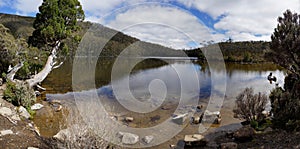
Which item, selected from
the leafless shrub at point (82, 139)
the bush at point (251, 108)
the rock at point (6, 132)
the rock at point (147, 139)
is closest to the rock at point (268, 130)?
the bush at point (251, 108)

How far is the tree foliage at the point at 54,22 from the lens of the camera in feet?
49.6

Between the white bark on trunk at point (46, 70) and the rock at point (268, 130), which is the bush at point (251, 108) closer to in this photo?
the rock at point (268, 130)

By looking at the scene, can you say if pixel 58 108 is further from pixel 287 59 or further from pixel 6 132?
pixel 287 59

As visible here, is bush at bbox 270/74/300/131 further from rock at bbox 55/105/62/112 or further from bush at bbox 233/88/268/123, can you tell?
rock at bbox 55/105/62/112

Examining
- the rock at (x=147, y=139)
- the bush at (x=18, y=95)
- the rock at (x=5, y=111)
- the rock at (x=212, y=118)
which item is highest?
the bush at (x=18, y=95)

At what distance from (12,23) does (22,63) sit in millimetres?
104551

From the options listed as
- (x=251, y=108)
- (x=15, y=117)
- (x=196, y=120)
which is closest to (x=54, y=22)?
(x=15, y=117)

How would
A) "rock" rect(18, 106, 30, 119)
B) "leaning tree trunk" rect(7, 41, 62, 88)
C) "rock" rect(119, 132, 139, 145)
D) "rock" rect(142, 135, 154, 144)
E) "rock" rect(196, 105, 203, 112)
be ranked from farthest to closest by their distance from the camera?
"leaning tree trunk" rect(7, 41, 62, 88) → "rock" rect(196, 105, 203, 112) → "rock" rect(18, 106, 30, 119) → "rock" rect(142, 135, 154, 144) → "rock" rect(119, 132, 139, 145)

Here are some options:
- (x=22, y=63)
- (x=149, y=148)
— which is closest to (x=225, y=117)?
(x=149, y=148)

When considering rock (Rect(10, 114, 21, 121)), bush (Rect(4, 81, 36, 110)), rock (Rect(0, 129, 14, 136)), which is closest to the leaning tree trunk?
bush (Rect(4, 81, 36, 110))

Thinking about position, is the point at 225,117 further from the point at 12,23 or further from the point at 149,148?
the point at 12,23

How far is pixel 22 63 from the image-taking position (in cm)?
1324

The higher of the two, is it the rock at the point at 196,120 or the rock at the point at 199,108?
the rock at the point at 199,108

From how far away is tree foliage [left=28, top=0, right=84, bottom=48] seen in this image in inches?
595
